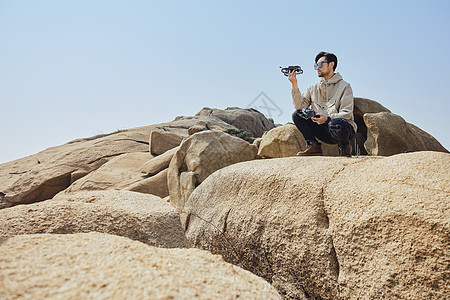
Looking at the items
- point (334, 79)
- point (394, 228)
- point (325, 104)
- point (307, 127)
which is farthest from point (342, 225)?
point (334, 79)

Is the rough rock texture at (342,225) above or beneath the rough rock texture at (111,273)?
beneath

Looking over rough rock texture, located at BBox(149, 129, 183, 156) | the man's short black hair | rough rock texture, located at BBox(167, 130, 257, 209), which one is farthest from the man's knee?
rough rock texture, located at BBox(149, 129, 183, 156)

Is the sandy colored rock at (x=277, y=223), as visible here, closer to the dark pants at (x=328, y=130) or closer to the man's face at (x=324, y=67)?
the dark pants at (x=328, y=130)

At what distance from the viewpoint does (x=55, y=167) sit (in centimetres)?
1051

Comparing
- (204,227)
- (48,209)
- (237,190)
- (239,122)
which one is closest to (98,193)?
(48,209)

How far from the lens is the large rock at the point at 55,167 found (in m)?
9.81

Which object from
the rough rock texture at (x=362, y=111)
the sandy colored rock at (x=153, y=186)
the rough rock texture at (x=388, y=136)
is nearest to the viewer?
the rough rock texture at (x=388, y=136)

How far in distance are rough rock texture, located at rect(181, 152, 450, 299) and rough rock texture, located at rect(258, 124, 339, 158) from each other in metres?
2.75

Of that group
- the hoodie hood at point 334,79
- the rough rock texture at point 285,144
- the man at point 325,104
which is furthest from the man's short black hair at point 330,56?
the rough rock texture at point 285,144

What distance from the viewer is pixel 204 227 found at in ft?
12.4

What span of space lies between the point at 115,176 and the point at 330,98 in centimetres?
646

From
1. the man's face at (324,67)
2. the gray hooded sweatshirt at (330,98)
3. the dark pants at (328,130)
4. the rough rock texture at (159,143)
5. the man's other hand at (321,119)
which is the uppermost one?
the man's face at (324,67)

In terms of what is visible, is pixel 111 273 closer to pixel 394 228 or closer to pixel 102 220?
pixel 102 220

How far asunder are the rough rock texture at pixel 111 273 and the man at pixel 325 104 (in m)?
2.85
